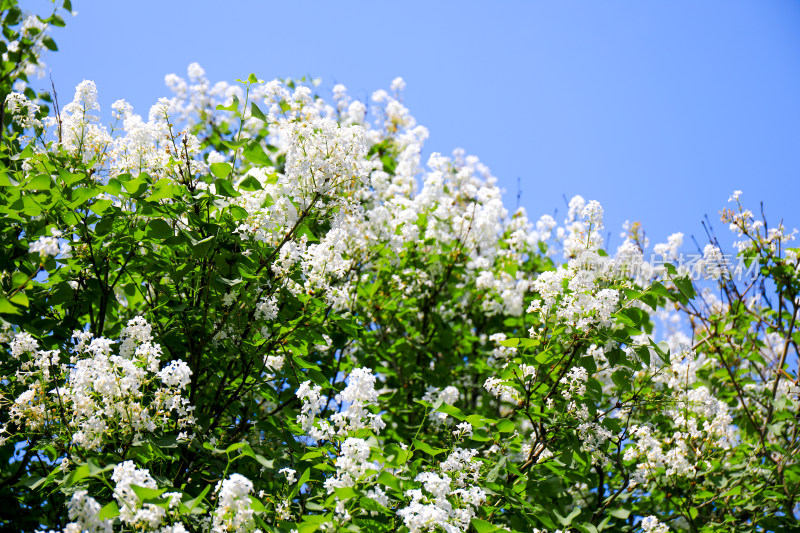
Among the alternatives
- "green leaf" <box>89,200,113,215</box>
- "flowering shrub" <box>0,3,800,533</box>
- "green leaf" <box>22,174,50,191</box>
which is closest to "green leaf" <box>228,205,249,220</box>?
"flowering shrub" <box>0,3,800,533</box>

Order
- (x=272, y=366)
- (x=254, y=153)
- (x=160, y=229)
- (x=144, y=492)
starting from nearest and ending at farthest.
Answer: (x=144, y=492) < (x=160, y=229) < (x=254, y=153) < (x=272, y=366)

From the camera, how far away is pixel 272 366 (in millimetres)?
4668

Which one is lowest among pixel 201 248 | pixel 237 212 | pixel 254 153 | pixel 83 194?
pixel 201 248

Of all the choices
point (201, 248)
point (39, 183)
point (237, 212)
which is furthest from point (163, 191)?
point (39, 183)

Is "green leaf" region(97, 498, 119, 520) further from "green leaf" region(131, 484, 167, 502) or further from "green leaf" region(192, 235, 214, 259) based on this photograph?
"green leaf" region(192, 235, 214, 259)

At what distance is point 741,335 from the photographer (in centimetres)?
594

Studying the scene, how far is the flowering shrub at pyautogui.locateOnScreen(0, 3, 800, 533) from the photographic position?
3.16 meters

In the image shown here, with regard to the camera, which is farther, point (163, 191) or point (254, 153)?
point (254, 153)

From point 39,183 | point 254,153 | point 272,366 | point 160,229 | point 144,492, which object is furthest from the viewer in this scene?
point 272,366

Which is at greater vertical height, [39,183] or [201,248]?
[39,183]

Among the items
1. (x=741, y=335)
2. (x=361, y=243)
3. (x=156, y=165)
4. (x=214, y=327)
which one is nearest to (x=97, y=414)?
(x=214, y=327)

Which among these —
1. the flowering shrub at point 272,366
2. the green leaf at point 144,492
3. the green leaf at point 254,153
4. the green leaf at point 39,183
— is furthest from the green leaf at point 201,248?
the green leaf at point 144,492

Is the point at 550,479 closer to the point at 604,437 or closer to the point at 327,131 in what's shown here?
the point at 604,437

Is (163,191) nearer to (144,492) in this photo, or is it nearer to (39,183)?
(39,183)
